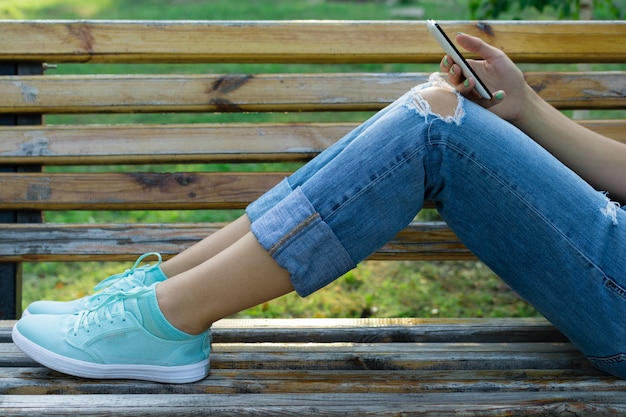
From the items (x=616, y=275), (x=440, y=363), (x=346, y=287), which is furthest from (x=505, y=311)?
(x=616, y=275)

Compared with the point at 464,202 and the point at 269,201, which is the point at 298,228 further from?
the point at 464,202

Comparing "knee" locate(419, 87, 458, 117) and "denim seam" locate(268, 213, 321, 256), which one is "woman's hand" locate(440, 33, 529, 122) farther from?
"denim seam" locate(268, 213, 321, 256)

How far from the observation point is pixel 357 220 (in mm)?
1729

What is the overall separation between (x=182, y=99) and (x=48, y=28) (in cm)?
47

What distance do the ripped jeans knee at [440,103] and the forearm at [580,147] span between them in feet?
1.03

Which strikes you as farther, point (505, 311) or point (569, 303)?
point (505, 311)

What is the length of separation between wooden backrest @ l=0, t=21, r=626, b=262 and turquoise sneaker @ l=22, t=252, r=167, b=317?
17.3 inches

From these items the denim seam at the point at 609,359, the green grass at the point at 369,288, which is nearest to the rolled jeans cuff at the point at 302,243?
the denim seam at the point at 609,359

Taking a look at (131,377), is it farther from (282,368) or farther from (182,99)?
(182,99)

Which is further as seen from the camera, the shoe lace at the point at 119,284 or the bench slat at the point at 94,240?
the bench slat at the point at 94,240

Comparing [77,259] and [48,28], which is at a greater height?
[48,28]

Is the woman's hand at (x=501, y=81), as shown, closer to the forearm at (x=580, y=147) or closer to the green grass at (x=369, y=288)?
the forearm at (x=580, y=147)

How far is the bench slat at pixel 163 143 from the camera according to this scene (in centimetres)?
249

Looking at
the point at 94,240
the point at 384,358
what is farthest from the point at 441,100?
the point at 94,240
